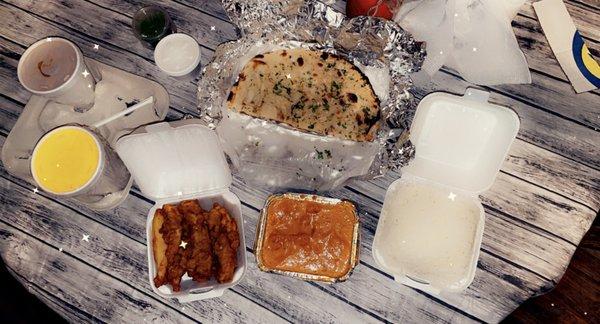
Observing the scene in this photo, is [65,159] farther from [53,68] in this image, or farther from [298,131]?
[298,131]

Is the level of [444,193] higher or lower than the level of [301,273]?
higher

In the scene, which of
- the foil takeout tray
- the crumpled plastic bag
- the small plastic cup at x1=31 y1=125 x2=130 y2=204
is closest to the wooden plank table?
the crumpled plastic bag

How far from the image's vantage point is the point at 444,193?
1834mm

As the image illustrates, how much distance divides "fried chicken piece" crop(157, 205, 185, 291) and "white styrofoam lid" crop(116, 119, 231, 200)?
13cm

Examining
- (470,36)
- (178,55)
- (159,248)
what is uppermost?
(470,36)

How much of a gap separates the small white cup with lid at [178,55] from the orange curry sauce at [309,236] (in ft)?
2.12

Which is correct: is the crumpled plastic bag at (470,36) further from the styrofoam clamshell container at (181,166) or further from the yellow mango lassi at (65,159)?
the yellow mango lassi at (65,159)

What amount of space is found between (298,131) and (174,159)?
48cm

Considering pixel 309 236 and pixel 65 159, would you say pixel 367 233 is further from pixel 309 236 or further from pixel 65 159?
pixel 65 159

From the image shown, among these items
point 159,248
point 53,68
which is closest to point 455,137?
point 159,248

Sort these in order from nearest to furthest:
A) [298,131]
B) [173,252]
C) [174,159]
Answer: [173,252] < [174,159] < [298,131]

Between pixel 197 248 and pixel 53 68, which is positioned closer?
pixel 197 248

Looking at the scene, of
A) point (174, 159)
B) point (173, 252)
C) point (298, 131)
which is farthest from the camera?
point (298, 131)

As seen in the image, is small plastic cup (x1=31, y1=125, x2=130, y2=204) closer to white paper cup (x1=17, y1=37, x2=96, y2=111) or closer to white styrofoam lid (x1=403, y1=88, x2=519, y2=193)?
white paper cup (x1=17, y1=37, x2=96, y2=111)
